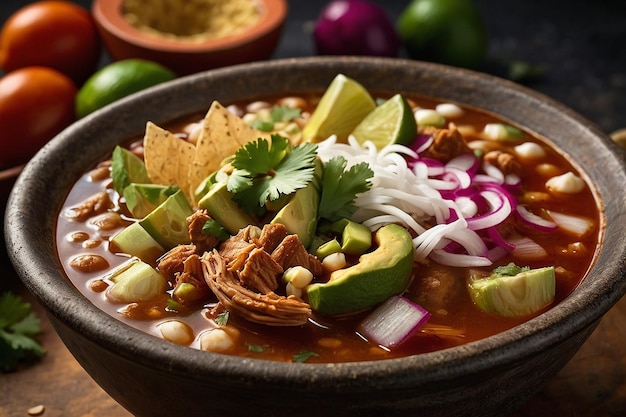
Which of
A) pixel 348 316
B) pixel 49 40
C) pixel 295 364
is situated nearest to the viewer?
pixel 295 364

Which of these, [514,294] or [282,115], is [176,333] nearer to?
[514,294]

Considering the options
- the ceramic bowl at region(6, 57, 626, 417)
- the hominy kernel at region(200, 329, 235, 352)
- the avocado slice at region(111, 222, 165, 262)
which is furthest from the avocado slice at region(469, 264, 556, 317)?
the avocado slice at region(111, 222, 165, 262)

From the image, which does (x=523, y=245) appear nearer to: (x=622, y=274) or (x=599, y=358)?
(x=622, y=274)

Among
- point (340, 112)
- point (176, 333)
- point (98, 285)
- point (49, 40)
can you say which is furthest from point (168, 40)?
point (176, 333)

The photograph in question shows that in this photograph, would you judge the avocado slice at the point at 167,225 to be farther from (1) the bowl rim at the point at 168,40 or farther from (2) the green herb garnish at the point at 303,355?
(1) the bowl rim at the point at 168,40

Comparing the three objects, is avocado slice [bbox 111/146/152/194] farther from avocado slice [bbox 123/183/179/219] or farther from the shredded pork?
the shredded pork

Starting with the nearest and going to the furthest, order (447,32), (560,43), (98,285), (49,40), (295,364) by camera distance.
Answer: (295,364), (98,285), (49,40), (447,32), (560,43)
